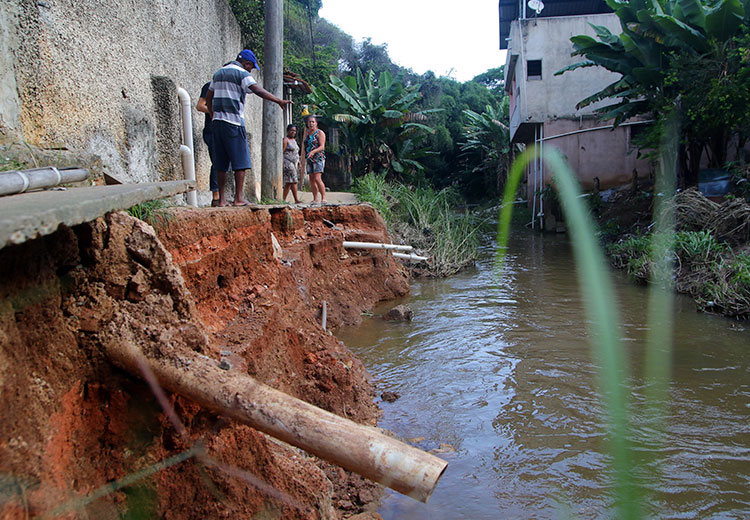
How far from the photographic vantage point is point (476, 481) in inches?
153

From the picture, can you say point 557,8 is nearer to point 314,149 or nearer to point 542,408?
point 314,149

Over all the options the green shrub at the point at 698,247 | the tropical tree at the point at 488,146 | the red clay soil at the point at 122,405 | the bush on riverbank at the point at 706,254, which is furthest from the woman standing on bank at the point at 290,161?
the tropical tree at the point at 488,146

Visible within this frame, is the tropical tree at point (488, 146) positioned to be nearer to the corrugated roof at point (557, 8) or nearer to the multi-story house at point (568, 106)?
the corrugated roof at point (557, 8)

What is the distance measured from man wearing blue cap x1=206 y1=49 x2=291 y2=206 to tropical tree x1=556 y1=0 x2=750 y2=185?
9432 millimetres

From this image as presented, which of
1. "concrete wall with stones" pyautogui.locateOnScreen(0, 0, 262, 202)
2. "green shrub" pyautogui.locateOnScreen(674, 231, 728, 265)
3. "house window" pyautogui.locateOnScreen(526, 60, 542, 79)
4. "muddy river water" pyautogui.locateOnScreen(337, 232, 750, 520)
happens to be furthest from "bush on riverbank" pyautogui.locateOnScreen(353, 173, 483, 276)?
"house window" pyautogui.locateOnScreen(526, 60, 542, 79)

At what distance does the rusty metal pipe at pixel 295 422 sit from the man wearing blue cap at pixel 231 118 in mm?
3435

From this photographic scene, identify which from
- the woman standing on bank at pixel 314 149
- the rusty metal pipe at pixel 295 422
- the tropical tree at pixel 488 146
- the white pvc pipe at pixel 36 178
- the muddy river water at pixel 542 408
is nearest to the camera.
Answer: the rusty metal pipe at pixel 295 422

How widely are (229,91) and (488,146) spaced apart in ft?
83.1

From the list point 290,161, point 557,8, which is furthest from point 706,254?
point 557,8

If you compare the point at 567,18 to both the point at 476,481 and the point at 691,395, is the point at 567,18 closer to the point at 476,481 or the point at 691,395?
the point at 691,395

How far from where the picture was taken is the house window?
727 inches

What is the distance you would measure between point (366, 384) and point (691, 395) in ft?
10.0

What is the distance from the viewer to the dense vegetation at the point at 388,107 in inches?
730

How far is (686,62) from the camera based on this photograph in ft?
38.8
